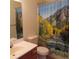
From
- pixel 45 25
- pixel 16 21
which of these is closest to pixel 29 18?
pixel 45 25

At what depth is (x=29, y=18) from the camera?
10.2 feet

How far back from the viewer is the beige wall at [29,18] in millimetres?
2820

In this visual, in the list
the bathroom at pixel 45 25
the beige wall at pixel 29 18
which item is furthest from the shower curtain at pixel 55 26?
the beige wall at pixel 29 18

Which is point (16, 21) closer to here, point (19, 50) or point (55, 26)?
point (19, 50)

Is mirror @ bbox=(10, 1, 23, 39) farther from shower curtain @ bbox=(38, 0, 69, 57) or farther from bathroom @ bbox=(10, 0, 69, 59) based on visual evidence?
shower curtain @ bbox=(38, 0, 69, 57)

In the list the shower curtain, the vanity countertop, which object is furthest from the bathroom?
the vanity countertop

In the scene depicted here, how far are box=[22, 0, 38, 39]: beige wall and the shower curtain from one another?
210 millimetres

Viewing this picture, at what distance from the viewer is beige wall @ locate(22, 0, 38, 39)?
9.25 feet

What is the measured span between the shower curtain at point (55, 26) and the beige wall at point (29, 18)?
21 centimetres

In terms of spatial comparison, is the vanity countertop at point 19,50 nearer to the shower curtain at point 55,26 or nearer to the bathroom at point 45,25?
the bathroom at point 45,25

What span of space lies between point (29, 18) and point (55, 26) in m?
0.77
